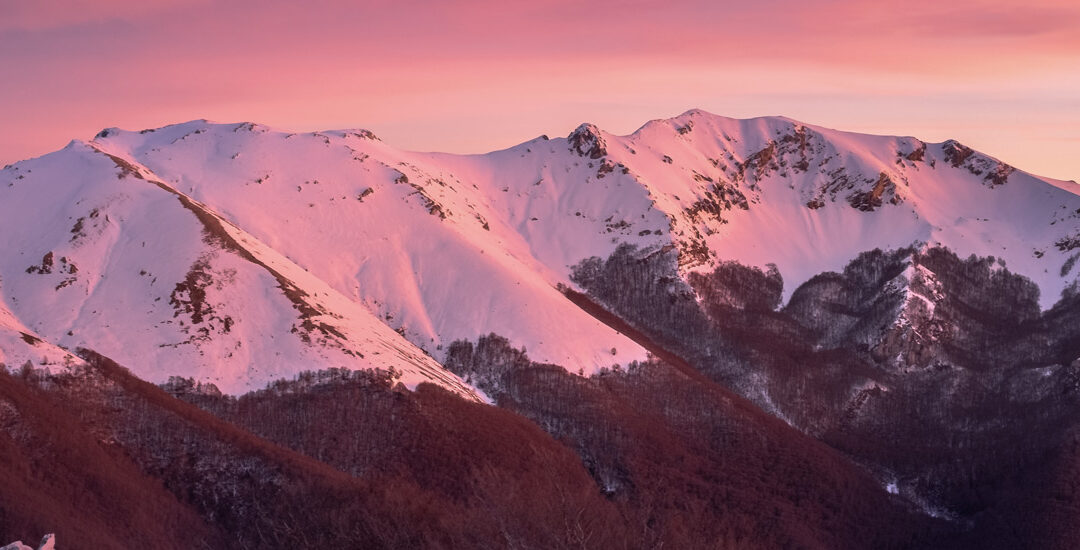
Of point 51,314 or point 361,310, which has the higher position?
point 361,310

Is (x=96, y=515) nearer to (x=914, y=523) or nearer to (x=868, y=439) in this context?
(x=914, y=523)

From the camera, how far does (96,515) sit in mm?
103438

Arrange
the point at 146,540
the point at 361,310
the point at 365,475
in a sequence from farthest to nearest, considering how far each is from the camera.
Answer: the point at 361,310 < the point at 365,475 < the point at 146,540

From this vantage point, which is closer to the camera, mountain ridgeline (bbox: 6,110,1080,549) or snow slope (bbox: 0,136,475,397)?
mountain ridgeline (bbox: 6,110,1080,549)

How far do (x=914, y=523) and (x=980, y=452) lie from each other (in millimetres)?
30688

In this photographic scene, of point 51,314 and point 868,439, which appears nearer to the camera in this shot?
point 51,314

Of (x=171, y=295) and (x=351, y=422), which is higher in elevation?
(x=171, y=295)

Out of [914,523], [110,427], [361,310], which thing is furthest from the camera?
[361,310]

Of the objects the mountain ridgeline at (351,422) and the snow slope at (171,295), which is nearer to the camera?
the mountain ridgeline at (351,422)

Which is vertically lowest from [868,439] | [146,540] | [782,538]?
[146,540]

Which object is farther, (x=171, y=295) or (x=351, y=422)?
(x=171, y=295)

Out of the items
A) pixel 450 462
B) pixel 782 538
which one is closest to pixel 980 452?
pixel 782 538

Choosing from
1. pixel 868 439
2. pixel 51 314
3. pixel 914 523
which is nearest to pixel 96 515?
pixel 51 314

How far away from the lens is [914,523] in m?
169
